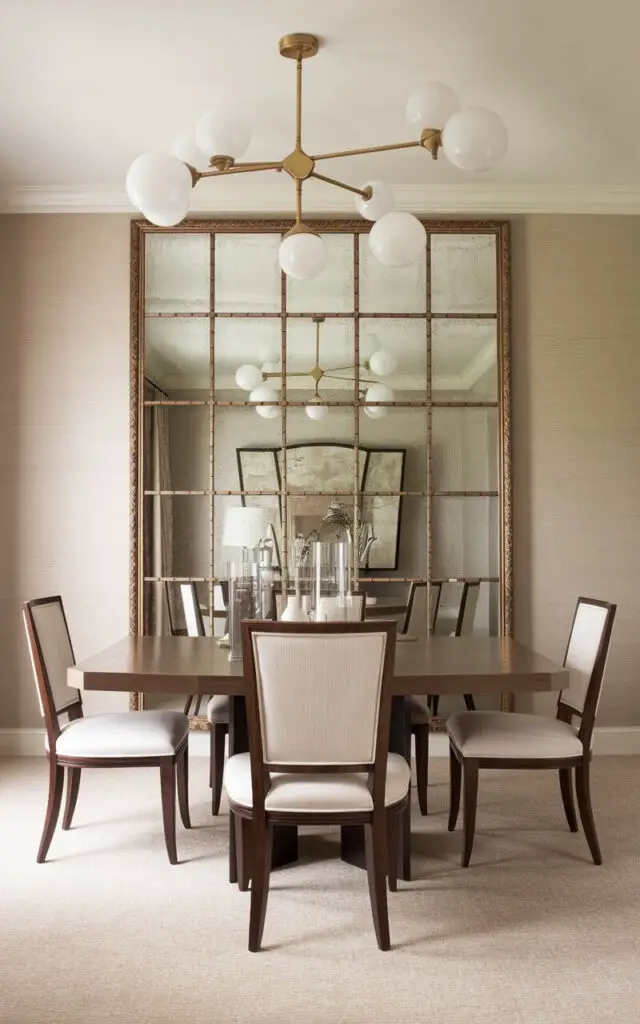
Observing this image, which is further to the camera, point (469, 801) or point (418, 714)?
point (418, 714)

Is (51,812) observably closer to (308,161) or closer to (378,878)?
(378,878)

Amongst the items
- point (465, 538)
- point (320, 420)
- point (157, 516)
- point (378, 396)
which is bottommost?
point (465, 538)

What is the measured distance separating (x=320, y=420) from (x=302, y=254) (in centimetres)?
175

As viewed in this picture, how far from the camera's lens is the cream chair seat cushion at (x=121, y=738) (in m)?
2.90

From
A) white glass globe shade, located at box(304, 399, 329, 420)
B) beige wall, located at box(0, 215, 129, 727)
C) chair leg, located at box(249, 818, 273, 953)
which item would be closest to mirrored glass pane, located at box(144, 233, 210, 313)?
beige wall, located at box(0, 215, 129, 727)

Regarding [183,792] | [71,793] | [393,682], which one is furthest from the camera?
[183,792]

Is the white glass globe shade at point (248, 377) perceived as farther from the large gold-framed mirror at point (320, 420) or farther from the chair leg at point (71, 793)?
the chair leg at point (71, 793)

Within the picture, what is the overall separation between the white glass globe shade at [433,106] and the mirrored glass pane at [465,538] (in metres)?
2.19

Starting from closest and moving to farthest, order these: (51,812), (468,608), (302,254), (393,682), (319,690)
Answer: (319,690) < (393,682) < (302,254) < (51,812) < (468,608)

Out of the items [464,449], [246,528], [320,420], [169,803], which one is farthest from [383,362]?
[169,803]

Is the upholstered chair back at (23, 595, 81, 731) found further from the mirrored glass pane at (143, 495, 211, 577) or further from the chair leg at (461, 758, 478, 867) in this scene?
the chair leg at (461, 758, 478, 867)

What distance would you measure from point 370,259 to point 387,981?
11.2 feet

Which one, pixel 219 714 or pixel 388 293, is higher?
pixel 388 293

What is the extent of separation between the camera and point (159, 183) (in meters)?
2.54
